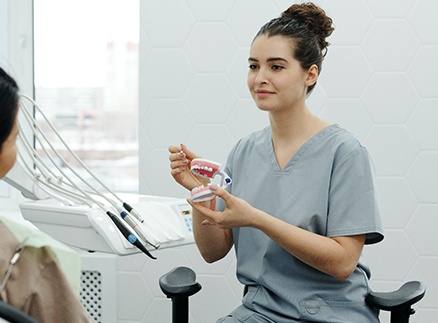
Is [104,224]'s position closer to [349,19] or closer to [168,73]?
[168,73]

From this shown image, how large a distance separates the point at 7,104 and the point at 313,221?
3.19ft

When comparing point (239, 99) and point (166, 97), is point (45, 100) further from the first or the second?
point (239, 99)

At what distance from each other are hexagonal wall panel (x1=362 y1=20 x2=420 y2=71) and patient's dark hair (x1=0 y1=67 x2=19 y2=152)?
5.08 feet

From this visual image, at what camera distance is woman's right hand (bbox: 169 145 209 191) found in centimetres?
188

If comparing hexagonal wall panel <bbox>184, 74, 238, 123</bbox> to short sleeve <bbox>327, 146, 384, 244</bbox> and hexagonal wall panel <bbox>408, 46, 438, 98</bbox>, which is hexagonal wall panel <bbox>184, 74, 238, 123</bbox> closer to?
hexagonal wall panel <bbox>408, 46, 438, 98</bbox>

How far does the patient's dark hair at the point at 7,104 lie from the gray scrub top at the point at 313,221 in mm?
912

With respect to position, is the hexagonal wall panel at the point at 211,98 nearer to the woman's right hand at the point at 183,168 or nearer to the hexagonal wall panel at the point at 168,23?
Answer: the hexagonal wall panel at the point at 168,23

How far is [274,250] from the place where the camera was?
1.86 m

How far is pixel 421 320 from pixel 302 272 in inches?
32.5

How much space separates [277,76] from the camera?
1850mm

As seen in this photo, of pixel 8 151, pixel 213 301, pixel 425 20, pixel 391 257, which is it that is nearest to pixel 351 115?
pixel 425 20

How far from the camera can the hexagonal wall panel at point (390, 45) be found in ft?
7.77

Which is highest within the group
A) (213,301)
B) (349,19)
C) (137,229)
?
(349,19)

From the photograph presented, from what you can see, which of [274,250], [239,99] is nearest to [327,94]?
[239,99]
